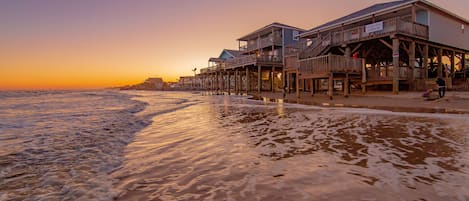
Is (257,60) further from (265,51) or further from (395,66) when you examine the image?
(395,66)

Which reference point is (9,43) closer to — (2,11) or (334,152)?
(2,11)

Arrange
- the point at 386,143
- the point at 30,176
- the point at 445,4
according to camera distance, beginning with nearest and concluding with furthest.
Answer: the point at 30,176 < the point at 386,143 < the point at 445,4

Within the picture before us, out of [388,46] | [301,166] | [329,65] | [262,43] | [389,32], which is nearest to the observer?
[301,166]

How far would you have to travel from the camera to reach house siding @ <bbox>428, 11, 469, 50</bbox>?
17891 mm

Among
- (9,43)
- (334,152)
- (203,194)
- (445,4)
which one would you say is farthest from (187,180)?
(445,4)

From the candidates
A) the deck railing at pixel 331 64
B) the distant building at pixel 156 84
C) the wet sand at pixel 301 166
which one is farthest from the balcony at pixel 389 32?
the distant building at pixel 156 84

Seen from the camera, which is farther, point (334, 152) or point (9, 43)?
point (9, 43)

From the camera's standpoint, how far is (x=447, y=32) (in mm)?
19328

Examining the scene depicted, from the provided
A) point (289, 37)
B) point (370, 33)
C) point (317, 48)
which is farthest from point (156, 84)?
point (370, 33)

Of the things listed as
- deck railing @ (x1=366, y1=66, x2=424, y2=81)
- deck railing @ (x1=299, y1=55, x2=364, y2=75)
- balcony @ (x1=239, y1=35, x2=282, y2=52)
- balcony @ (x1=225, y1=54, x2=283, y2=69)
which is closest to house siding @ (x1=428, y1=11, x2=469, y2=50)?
deck railing @ (x1=366, y1=66, x2=424, y2=81)

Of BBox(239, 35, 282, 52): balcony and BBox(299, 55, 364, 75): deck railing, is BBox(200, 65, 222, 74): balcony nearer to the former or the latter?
BBox(239, 35, 282, 52): balcony

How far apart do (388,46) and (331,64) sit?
5344 millimetres

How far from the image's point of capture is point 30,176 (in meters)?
2.85

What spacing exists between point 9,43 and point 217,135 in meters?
26.5
